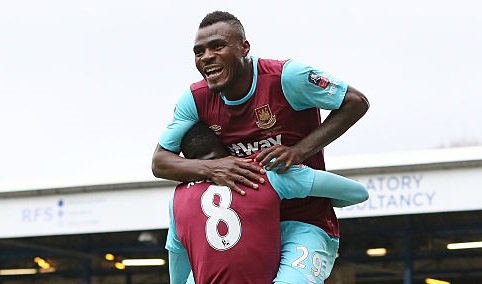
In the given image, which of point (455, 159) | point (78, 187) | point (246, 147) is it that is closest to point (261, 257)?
point (246, 147)

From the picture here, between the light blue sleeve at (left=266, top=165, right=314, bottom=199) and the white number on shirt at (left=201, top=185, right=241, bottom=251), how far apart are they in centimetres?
19

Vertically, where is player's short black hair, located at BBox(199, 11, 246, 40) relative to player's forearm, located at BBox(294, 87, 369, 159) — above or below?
above

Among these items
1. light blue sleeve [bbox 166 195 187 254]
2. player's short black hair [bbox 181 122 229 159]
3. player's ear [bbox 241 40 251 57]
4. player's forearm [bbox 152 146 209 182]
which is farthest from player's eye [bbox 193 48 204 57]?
light blue sleeve [bbox 166 195 187 254]

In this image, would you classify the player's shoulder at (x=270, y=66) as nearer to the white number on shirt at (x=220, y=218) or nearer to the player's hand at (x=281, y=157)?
the player's hand at (x=281, y=157)

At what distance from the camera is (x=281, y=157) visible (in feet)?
13.6

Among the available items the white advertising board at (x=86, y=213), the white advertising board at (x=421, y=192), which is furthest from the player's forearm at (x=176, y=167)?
the white advertising board at (x=86, y=213)

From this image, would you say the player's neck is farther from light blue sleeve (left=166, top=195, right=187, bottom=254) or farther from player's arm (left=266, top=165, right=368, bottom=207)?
light blue sleeve (left=166, top=195, right=187, bottom=254)

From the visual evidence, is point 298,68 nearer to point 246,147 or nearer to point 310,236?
point 246,147

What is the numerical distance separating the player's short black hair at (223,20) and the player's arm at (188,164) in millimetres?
351

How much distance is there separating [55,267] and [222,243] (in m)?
18.2

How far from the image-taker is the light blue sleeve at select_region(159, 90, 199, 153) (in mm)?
4348

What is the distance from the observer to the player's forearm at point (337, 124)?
4238 mm

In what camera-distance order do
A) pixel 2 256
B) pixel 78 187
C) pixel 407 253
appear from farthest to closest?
pixel 2 256, pixel 407 253, pixel 78 187

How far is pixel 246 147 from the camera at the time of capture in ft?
14.3
